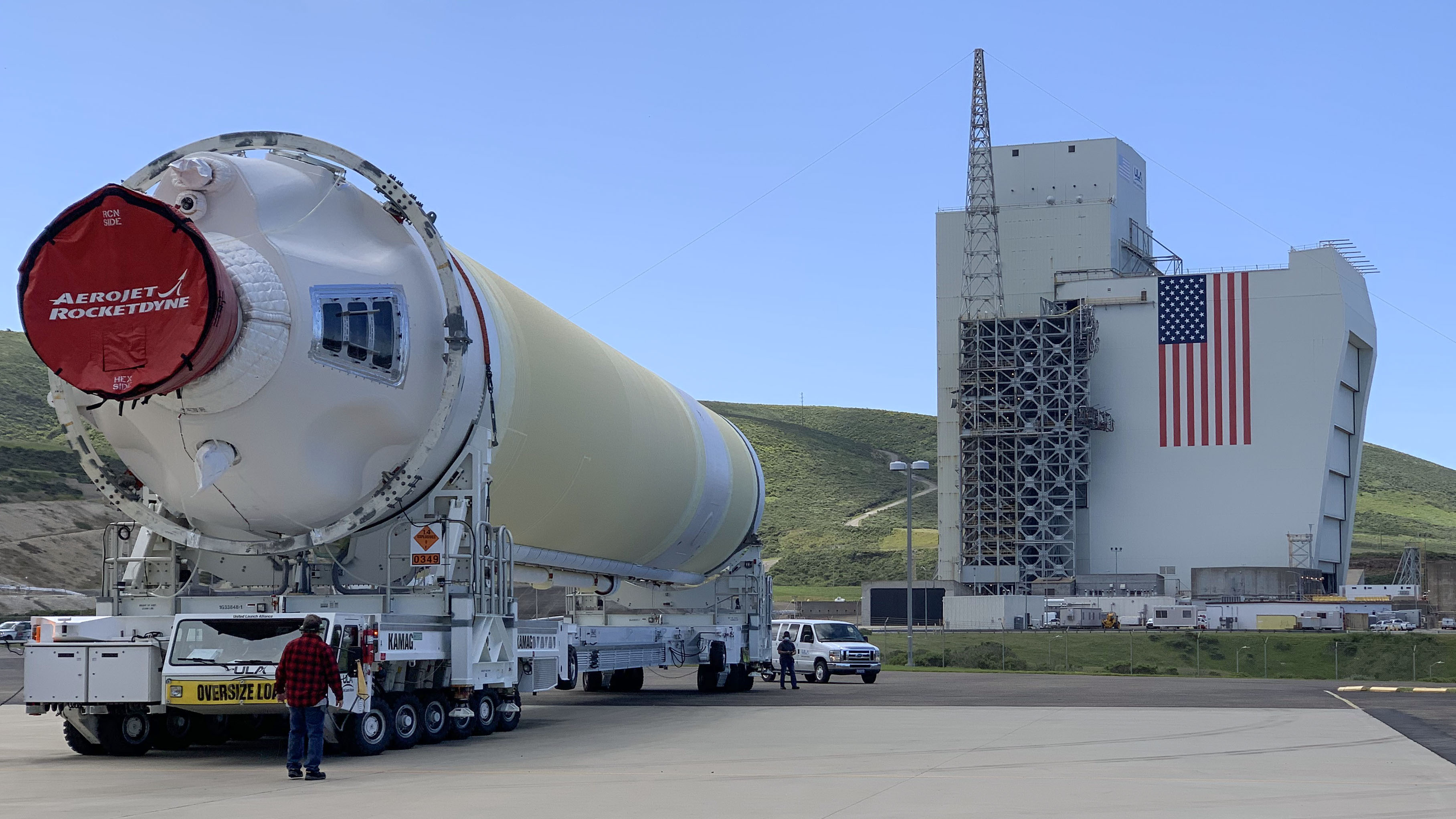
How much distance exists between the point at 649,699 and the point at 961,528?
200ft

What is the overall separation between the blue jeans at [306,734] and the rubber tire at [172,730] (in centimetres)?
341

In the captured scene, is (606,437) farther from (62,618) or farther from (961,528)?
(961,528)

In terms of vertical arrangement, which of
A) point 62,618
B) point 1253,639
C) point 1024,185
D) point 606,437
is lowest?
point 1253,639

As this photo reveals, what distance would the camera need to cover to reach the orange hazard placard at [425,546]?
15.6 meters

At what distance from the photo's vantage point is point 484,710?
17.3 m

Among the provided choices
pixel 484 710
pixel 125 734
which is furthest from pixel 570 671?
pixel 125 734

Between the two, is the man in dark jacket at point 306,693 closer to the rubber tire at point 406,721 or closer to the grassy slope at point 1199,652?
the rubber tire at point 406,721

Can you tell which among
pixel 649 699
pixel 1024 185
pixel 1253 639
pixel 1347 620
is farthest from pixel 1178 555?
pixel 649 699

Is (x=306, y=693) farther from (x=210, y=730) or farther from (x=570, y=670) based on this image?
(x=570, y=670)

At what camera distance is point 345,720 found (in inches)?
576

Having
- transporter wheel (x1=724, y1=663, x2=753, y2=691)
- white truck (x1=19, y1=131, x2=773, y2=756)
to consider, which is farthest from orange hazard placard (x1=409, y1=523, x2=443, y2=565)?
transporter wheel (x1=724, y1=663, x2=753, y2=691)

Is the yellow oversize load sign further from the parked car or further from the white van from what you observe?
the parked car

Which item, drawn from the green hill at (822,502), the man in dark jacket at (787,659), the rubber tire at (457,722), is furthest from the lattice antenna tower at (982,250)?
the rubber tire at (457,722)

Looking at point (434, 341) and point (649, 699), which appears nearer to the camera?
point (434, 341)
